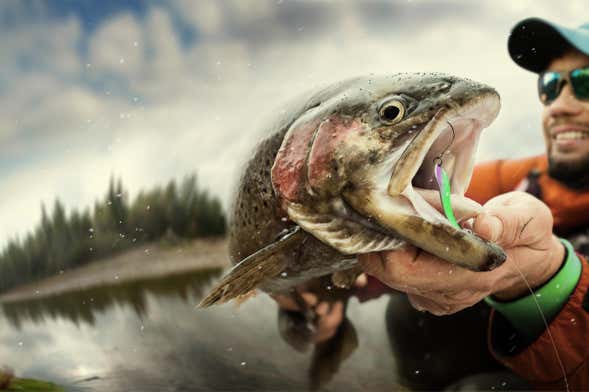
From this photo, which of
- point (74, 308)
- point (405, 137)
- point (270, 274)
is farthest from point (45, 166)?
point (405, 137)

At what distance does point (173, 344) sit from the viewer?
92 cm

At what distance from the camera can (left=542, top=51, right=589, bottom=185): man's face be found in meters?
1.01

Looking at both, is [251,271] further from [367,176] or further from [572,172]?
[572,172]

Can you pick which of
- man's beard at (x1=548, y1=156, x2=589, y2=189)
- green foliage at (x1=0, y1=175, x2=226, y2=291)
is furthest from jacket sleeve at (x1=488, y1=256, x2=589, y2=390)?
green foliage at (x1=0, y1=175, x2=226, y2=291)

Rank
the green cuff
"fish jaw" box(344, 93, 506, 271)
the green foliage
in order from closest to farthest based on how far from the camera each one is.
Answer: "fish jaw" box(344, 93, 506, 271) < the green foliage < the green cuff

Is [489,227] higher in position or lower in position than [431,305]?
higher

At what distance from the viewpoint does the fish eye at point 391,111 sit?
0.64 meters

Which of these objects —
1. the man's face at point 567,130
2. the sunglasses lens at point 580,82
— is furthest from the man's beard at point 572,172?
the sunglasses lens at point 580,82

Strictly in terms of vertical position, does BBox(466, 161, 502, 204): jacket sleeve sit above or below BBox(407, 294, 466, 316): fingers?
above

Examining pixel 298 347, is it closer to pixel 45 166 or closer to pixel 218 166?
pixel 218 166

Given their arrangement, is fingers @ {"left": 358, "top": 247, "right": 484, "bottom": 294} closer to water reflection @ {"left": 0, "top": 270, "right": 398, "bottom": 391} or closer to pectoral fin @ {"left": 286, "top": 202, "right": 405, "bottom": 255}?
pectoral fin @ {"left": 286, "top": 202, "right": 405, "bottom": 255}

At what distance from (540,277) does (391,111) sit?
0.44 metres

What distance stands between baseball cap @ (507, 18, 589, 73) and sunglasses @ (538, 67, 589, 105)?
0.07 feet

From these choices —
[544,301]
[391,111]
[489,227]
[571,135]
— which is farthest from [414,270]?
[571,135]
